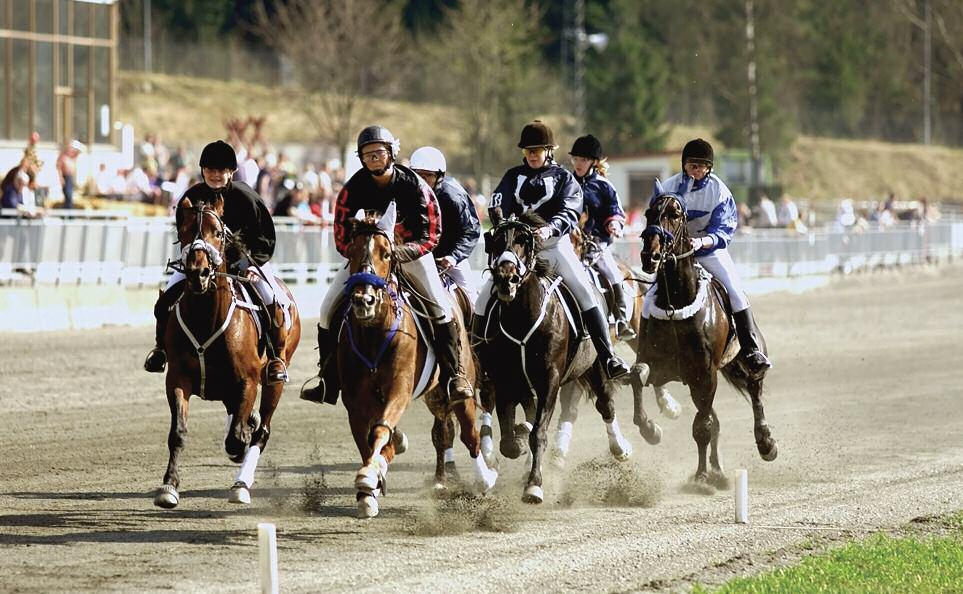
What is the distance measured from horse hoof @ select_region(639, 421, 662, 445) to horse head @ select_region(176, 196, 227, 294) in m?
4.75

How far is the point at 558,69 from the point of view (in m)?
78.0

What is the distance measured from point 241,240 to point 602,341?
3.07 metres

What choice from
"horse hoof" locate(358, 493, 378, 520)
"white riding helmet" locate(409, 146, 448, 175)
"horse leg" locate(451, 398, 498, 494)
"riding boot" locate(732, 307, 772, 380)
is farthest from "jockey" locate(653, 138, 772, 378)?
"horse hoof" locate(358, 493, 378, 520)

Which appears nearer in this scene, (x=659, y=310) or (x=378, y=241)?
(x=378, y=241)

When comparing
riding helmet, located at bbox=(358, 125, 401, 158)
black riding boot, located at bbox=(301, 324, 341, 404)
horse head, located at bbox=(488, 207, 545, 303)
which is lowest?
black riding boot, located at bbox=(301, 324, 341, 404)

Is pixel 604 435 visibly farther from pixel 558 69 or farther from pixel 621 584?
pixel 558 69

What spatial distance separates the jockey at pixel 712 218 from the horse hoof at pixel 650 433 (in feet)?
3.90

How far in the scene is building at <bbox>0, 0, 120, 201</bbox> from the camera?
129 ft

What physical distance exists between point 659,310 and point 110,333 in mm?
13013

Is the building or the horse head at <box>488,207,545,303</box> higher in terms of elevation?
the building

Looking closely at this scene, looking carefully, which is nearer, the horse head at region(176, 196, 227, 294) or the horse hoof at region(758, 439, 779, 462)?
the horse head at region(176, 196, 227, 294)

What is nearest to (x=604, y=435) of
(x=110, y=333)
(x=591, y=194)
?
(x=591, y=194)

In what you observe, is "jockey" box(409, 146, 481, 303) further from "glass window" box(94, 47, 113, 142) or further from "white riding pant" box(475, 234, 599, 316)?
"glass window" box(94, 47, 113, 142)

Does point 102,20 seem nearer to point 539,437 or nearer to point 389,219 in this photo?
point 539,437
